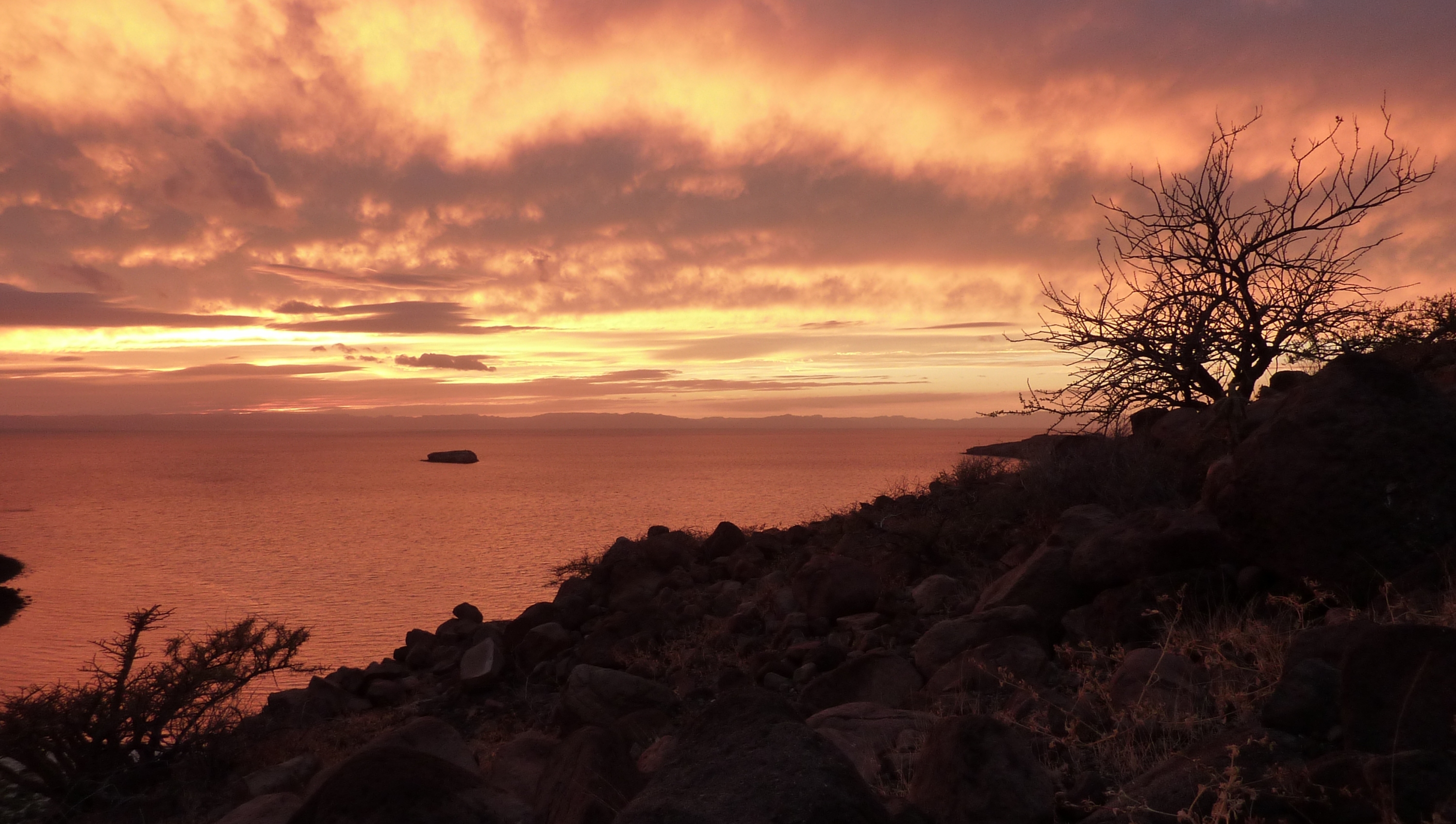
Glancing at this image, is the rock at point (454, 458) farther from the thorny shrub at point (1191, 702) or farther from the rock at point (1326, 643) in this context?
the rock at point (1326, 643)

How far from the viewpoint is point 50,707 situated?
31.2ft

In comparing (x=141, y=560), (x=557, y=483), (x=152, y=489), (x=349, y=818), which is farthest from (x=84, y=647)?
(x=152, y=489)

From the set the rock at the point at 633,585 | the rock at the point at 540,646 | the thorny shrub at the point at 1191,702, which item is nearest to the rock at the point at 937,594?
the thorny shrub at the point at 1191,702

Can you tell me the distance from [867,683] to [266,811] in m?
4.75

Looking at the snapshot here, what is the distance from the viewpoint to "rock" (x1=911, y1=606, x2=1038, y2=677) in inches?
306

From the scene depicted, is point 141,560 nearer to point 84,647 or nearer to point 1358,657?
point 84,647

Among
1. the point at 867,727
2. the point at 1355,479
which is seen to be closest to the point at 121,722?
the point at 867,727

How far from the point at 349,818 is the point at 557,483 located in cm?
8858

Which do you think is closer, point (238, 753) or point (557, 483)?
point (238, 753)

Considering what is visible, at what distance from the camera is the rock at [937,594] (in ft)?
35.1

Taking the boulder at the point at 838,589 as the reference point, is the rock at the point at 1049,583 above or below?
above

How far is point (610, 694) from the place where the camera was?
30.0 feet

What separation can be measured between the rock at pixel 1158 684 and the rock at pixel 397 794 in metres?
3.66

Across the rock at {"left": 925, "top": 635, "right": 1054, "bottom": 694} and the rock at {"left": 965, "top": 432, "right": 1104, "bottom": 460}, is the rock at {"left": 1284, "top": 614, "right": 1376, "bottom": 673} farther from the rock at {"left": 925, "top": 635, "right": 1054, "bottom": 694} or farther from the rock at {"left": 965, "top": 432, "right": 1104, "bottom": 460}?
the rock at {"left": 965, "top": 432, "right": 1104, "bottom": 460}
